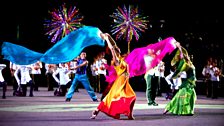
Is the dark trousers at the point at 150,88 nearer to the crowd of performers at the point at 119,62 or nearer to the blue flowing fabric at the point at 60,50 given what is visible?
the crowd of performers at the point at 119,62

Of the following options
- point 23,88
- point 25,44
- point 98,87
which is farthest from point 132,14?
point 23,88

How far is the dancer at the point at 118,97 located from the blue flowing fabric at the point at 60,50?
1043mm

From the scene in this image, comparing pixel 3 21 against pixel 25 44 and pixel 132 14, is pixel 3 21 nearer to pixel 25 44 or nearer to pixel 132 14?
pixel 25 44

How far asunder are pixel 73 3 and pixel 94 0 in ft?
5.65

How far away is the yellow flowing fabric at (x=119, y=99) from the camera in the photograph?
1384 cm

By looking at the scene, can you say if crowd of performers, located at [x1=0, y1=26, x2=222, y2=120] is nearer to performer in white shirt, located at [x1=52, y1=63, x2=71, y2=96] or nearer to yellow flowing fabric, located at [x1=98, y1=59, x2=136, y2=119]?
yellow flowing fabric, located at [x1=98, y1=59, x2=136, y2=119]

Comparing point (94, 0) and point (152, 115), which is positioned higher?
point (94, 0)

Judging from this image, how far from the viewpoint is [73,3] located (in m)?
44.1

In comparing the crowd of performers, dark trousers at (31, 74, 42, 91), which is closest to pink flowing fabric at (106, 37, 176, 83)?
the crowd of performers

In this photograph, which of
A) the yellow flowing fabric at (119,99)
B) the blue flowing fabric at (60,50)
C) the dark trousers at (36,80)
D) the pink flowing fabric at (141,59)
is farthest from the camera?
the dark trousers at (36,80)

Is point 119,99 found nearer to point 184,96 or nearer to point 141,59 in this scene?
point 184,96

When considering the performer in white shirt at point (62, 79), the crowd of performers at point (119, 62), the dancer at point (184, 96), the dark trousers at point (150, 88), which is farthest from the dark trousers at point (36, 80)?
the dancer at point (184, 96)

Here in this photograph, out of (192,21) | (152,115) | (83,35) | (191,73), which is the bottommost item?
(152,115)

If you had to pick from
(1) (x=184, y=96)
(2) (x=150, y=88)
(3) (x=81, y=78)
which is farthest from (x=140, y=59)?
(3) (x=81, y=78)
